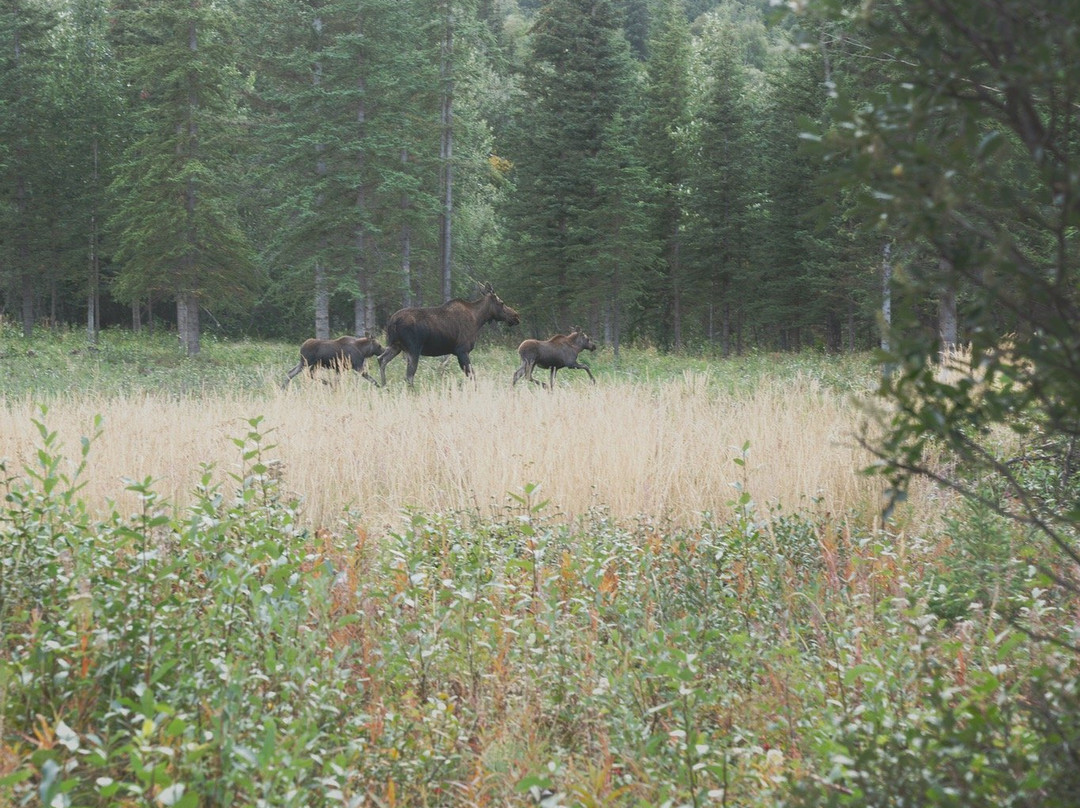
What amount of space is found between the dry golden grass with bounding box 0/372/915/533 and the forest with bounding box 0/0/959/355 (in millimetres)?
16597

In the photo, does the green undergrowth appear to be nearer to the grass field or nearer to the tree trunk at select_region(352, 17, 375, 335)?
the grass field

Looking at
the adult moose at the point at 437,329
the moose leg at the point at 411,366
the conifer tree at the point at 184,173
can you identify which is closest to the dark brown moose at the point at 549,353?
the adult moose at the point at 437,329

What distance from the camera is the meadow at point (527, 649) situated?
97.2 inches

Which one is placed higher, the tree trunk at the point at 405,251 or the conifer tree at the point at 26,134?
the conifer tree at the point at 26,134

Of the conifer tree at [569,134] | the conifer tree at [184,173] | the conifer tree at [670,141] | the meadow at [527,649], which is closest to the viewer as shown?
the meadow at [527,649]

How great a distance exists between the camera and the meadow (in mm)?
2469

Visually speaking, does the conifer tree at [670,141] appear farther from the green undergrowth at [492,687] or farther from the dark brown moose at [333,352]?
the green undergrowth at [492,687]

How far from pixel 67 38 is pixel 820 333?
39.8 meters

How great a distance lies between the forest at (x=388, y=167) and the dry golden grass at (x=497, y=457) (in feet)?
54.5

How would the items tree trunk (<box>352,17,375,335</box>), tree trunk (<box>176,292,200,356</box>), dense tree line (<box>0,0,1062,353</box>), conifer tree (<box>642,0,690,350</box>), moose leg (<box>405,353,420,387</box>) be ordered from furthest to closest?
1. conifer tree (<box>642,0,690,350</box>)
2. tree trunk (<box>176,292,200,356</box>)
3. dense tree line (<box>0,0,1062,353</box>)
4. tree trunk (<box>352,17,375,335</box>)
5. moose leg (<box>405,353,420,387</box>)

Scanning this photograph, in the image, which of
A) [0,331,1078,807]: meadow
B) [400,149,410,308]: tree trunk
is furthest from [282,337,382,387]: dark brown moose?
[0,331,1078,807]: meadow

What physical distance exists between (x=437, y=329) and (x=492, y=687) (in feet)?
52.9

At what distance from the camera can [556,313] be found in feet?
130

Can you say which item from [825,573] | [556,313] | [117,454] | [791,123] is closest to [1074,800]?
[825,573]
